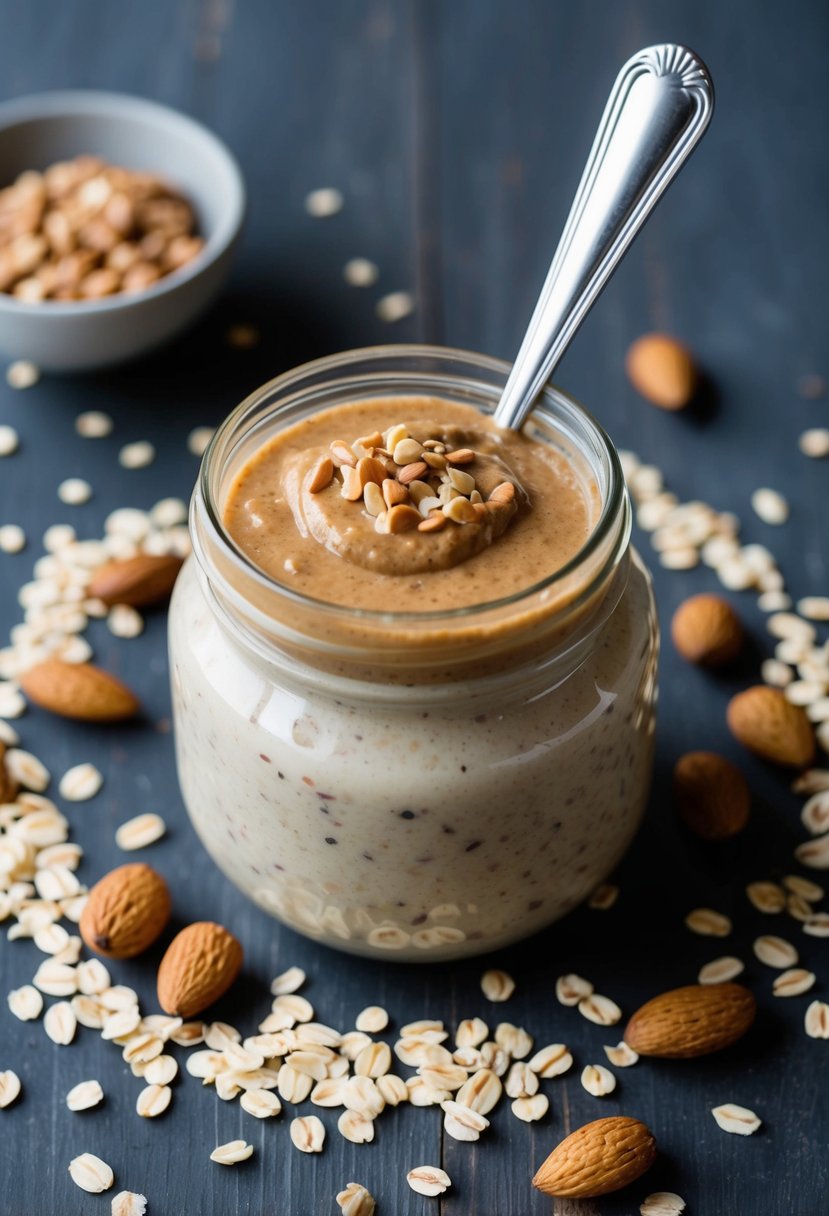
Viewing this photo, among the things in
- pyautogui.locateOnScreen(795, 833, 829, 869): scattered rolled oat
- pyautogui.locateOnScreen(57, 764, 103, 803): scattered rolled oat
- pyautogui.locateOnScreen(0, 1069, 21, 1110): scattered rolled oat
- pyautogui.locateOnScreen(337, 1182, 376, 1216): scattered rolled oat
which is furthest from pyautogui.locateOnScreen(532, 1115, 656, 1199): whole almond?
pyautogui.locateOnScreen(57, 764, 103, 803): scattered rolled oat

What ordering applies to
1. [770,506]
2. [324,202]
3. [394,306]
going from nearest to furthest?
[770,506], [394,306], [324,202]

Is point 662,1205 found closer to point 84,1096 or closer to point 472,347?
point 84,1096

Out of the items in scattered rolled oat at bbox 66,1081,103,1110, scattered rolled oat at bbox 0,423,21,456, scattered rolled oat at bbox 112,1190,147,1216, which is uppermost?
scattered rolled oat at bbox 0,423,21,456

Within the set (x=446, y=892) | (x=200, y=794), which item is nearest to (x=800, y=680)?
(x=446, y=892)

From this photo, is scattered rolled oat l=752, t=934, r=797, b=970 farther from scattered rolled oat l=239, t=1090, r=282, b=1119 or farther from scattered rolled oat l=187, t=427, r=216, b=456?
scattered rolled oat l=187, t=427, r=216, b=456

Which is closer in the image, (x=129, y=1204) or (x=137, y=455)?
(x=129, y=1204)

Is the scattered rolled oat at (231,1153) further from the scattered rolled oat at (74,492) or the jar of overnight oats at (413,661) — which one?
the scattered rolled oat at (74,492)

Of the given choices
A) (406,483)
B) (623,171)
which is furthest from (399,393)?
(623,171)

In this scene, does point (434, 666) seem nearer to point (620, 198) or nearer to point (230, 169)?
point (620, 198)
